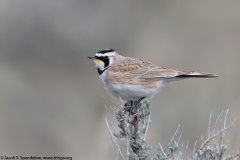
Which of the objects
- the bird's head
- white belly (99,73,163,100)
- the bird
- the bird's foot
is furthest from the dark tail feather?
the bird's head

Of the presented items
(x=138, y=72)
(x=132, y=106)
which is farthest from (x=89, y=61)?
(x=132, y=106)

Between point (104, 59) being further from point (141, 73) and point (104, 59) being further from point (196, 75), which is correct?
point (196, 75)

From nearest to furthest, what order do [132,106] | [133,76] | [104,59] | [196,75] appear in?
[132,106] → [196,75] → [133,76] → [104,59]

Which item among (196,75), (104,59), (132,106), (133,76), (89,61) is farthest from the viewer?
(89,61)

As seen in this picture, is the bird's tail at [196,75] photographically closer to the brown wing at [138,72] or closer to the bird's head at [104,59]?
the brown wing at [138,72]

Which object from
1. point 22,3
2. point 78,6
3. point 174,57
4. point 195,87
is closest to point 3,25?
point 22,3

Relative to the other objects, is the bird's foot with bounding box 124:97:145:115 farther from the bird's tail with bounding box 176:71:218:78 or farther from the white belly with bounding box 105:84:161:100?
the bird's tail with bounding box 176:71:218:78

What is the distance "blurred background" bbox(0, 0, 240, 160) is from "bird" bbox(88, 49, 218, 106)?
79 centimetres

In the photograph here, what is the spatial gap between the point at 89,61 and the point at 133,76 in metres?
9.45

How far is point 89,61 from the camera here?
16938mm

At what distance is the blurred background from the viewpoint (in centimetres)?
1141

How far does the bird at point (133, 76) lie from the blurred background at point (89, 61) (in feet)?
2.60

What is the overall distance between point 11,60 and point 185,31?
4.48 metres

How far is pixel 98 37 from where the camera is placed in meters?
18.3
